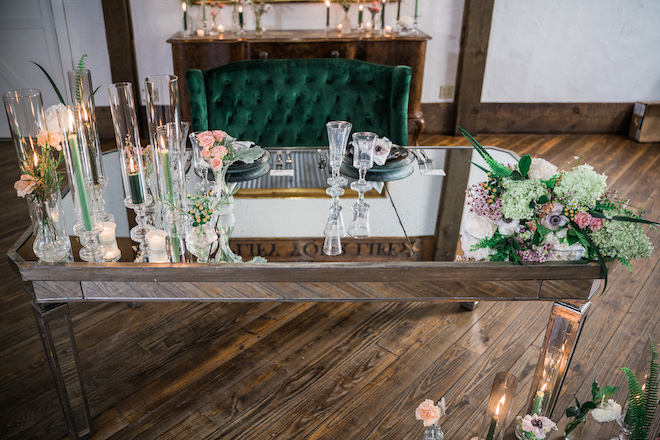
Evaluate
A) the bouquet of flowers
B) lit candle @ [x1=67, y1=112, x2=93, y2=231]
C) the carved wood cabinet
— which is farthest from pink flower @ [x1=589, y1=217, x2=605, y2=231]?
the carved wood cabinet

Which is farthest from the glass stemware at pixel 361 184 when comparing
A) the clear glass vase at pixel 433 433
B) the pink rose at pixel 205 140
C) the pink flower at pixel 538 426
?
the pink flower at pixel 538 426

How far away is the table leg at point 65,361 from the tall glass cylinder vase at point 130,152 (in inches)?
→ 11.1

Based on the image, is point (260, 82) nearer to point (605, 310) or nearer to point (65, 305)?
point (65, 305)

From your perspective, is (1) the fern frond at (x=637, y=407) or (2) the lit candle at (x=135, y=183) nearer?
(1) the fern frond at (x=637, y=407)

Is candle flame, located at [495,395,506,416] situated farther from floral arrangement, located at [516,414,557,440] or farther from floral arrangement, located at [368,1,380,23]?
floral arrangement, located at [368,1,380,23]

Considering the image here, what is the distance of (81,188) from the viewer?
1400 millimetres

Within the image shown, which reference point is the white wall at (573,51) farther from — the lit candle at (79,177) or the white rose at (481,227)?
the lit candle at (79,177)

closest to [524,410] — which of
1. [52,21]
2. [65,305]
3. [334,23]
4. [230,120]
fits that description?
[65,305]

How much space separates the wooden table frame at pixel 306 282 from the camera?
52.5 inches

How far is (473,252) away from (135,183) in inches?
38.1

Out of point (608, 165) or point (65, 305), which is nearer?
point (65, 305)

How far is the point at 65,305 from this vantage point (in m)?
1.41

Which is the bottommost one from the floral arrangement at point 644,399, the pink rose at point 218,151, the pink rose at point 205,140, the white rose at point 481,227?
the floral arrangement at point 644,399

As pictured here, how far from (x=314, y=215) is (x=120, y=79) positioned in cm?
309
